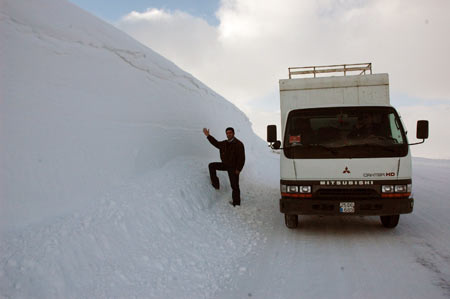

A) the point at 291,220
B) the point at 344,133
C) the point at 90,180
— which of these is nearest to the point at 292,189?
the point at 291,220

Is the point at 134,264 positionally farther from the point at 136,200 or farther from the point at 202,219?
the point at 202,219

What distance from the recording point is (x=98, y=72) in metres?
7.15

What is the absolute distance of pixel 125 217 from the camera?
4.72m

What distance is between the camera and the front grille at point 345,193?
17.0 ft

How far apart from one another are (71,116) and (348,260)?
4867 mm

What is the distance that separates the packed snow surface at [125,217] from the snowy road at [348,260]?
22mm

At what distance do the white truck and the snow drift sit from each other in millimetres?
1313

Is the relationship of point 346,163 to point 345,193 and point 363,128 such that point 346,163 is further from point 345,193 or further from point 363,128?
point 363,128

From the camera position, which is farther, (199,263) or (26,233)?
(199,263)

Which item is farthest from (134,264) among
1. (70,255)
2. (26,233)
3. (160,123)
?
(160,123)

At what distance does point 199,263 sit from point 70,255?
1.56 metres

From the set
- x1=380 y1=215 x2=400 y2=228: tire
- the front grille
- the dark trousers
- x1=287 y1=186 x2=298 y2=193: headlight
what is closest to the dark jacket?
the dark trousers

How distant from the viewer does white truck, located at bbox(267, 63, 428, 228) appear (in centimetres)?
513

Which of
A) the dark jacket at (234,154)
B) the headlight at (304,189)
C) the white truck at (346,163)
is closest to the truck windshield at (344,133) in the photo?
the white truck at (346,163)
